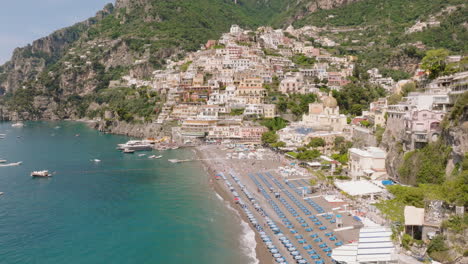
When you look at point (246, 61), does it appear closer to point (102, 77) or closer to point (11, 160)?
point (11, 160)

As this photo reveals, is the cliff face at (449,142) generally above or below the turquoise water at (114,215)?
above

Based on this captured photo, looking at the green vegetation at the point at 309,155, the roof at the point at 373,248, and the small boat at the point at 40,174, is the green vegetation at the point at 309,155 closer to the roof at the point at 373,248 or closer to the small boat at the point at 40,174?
the roof at the point at 373,248

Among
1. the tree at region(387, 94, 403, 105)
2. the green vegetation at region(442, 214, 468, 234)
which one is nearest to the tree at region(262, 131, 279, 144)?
the tree at region(387, 94, 403, 105)

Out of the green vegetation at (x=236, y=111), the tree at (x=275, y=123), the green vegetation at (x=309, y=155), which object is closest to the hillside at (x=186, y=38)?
the tree at (x=275, y=123)

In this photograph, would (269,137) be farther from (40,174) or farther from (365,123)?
(40,174)

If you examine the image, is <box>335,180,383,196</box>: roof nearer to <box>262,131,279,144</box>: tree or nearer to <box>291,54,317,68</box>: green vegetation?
<box>262,131,279,144</box>: tree
